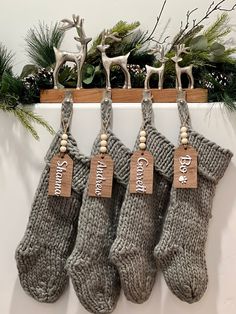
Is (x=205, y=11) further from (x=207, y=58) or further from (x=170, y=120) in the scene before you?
(x=170, y=120)

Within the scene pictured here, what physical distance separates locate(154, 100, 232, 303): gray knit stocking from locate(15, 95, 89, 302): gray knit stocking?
215 millimetres

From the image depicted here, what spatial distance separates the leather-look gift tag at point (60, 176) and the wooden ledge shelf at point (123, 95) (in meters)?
0.15

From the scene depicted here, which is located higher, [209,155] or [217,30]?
[217,30]

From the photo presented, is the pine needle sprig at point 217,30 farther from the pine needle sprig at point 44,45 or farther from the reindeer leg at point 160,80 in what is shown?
the pine needle sprig at point 44,45

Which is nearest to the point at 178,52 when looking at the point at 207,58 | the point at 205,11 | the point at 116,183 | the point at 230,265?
the point at 207,58

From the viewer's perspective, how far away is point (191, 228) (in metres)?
0.97

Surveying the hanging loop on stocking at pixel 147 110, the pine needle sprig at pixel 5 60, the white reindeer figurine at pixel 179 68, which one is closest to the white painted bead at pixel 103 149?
the hanging loop on stocking at pixel 147 110

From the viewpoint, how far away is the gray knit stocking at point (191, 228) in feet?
3.12

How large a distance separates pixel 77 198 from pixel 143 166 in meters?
0.18

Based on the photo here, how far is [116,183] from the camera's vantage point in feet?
3.35

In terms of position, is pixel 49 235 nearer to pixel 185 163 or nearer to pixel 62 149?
pixel 62 149

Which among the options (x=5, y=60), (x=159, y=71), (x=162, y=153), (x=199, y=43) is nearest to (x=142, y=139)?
(x=162, y=153)

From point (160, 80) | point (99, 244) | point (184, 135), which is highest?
point (160, 80)

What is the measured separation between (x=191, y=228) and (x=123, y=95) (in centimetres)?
34
